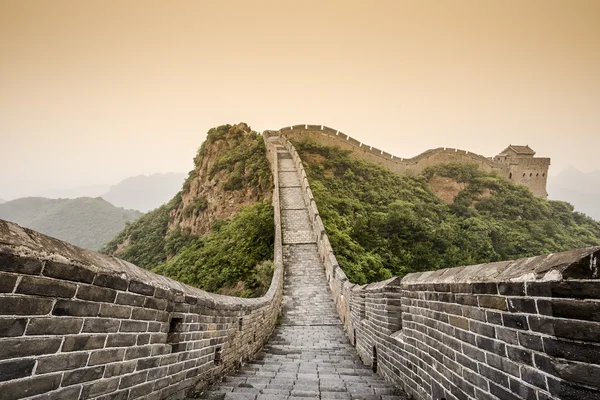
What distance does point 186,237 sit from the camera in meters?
24.0

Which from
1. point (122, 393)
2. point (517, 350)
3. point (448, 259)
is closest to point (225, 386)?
point (122, 393)

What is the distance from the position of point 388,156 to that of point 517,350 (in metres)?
34.1

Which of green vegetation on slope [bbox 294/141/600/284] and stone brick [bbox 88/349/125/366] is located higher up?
green vegetation on slope [bbox 294/141/600/284]

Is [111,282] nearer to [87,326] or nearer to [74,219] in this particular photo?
[87,326]

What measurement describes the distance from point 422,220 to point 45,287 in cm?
2147

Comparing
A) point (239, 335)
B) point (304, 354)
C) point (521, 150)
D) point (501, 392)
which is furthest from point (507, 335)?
point (521, 150)

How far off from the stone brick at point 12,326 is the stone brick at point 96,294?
1.08 feet

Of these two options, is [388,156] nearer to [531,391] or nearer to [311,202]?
[311,202]

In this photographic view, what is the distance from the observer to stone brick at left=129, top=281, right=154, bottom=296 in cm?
245

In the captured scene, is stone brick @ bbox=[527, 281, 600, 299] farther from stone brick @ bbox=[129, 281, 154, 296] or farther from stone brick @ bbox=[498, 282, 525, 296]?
stone brick @ bbox=[129, 281, 154, 296]

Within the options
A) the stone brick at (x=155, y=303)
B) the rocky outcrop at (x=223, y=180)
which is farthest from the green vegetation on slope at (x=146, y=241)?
the stone brick at (x=155, y=303)

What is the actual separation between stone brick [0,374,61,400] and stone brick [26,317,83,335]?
0.77ft

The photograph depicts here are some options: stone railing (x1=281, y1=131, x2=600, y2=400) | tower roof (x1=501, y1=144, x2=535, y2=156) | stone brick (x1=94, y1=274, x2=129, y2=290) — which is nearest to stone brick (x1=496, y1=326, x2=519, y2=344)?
stone railing (x1=281, y1=131, x2=600, y2=400)

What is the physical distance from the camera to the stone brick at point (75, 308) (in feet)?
5.96
